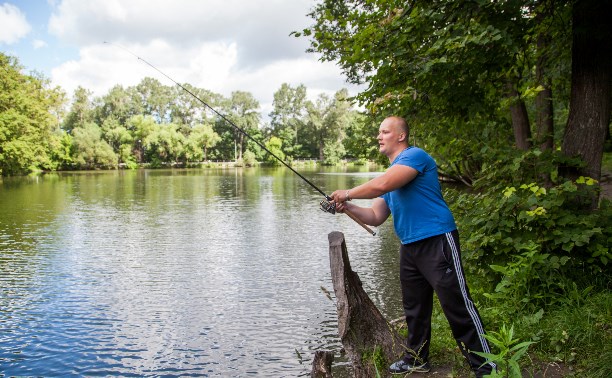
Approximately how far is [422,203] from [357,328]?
51.3 inches

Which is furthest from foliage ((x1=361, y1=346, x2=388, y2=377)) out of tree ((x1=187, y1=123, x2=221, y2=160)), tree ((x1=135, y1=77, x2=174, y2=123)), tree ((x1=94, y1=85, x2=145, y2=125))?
tree ((x1=135, y1=77, x2=174, y2=123))

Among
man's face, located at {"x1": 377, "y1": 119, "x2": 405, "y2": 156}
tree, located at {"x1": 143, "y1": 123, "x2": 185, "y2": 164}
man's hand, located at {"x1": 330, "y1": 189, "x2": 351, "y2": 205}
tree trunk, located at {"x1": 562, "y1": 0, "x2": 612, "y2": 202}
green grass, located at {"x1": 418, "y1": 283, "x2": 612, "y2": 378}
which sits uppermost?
tree, located at {"x1": 143, "y1": 123, "x2": 185, "y2": 164}

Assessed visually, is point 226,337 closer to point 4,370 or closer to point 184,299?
point 184,299

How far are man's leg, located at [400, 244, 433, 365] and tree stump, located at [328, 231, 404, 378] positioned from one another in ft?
0.79

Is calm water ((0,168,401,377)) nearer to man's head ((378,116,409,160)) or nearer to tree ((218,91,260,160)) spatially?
man's head ((378,116,409,160))

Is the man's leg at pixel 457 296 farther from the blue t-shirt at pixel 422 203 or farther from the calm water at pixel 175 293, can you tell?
the calm water at pixel 175 293

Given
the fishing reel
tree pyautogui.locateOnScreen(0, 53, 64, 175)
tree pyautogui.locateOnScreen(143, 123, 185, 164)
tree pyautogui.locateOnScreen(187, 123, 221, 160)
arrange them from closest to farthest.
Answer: the fishing reel
tree pyautogui.locateOnScreen(0, 53, 64, 175)
tree pyautogui.locateOnScreen(143, 123, 185, 164)
tree pyautogui.locateOnScreen(187, 123, 221, 160)

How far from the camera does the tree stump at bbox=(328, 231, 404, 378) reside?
3.88 meters

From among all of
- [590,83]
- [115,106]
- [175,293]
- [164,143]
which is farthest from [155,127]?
[590,83]

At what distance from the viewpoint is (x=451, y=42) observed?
14.5 ft

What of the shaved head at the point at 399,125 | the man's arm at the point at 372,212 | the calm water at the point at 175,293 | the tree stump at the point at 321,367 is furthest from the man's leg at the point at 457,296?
the calm water at the point at 175,293

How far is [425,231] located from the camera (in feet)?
10.8

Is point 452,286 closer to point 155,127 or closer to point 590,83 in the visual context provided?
point 590,83

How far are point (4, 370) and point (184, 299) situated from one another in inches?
120
